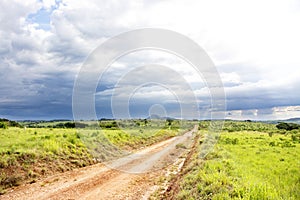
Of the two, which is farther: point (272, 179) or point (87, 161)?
point (87, 161)

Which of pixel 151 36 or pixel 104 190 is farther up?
pixel 151 36

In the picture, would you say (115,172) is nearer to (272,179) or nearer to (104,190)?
(104,190)

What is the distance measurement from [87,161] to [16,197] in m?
8.48

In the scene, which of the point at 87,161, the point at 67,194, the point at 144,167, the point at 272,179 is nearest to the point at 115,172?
the point at 144,167

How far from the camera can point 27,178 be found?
48.1 ft

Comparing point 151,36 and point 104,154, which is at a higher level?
point 151,36

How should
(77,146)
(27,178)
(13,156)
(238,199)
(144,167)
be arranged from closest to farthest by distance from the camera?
1. (238,199)
2. (27,178)
3. (13,156)
4. (144,167)
5. (77,146)

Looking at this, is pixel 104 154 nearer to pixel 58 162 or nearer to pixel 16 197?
pixel 58 162

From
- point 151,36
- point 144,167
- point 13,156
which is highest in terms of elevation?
point 151,36

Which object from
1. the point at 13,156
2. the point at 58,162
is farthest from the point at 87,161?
the point at 13,156

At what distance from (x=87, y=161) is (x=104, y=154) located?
3503mm

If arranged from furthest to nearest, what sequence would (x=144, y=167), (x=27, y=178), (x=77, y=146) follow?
1. (x=77, y=146)
2. (x=144, y=167)
3. (x=27, y=178)

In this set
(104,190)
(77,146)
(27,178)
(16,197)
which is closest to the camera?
(16,197)

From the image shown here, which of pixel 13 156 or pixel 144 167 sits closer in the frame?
pixel 13 156
